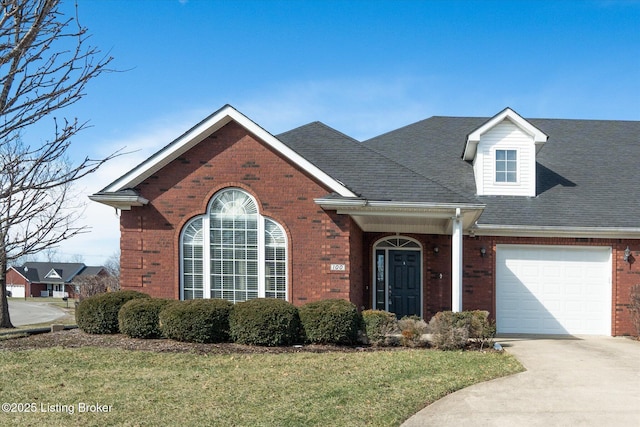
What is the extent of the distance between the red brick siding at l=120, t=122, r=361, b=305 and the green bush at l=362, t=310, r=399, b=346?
210cm

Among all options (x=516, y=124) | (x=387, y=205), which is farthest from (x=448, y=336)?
(x=516, y=124)

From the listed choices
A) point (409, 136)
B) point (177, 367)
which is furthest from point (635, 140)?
point (177, 367)

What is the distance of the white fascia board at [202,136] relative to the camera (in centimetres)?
1246

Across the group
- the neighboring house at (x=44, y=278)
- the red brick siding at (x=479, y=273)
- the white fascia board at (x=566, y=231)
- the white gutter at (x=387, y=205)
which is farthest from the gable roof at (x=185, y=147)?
the neighboring house at (x=44, y=278)

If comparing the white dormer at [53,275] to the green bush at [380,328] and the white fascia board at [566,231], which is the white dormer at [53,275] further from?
the green bush at [380,328]

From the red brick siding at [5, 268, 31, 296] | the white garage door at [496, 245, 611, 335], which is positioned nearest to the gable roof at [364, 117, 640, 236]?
the white garage door at [496, 245, 611, 335]

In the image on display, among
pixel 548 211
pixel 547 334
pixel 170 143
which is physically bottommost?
pixel 547 334

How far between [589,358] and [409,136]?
10564 millimetres

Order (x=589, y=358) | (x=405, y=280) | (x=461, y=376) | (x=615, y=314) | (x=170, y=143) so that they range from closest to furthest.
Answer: (x=461, y=376) → (x=589, y=358) → (x=170, y=143) → (x=615, y=314) → (x=405, y=280)

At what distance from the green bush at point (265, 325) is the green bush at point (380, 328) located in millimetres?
1491

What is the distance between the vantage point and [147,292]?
→ 506 inches

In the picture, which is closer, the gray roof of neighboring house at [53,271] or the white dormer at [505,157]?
the white dormer at [505,157]

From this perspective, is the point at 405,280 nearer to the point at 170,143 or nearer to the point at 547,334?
the point at 547,334

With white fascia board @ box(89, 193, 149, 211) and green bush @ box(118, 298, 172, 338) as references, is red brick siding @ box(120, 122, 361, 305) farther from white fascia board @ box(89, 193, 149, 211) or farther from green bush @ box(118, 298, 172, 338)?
green bush @ box(118, 298, 172, 338)
